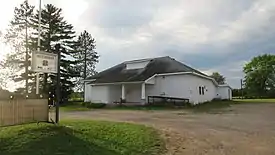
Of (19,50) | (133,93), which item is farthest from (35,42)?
(133,93)

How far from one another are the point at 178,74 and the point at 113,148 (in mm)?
21269

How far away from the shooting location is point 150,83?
28.2 m

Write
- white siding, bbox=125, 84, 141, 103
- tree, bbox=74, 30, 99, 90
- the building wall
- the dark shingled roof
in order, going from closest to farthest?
the dark shingled roof < white siding, bbox=125, 84, 141, 103 < the building wall < tree, bbox=74, 30, 99, 90

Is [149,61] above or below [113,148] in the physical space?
above

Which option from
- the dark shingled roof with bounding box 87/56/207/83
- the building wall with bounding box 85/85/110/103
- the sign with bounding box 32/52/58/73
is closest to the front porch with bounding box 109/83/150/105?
the building wall with bounding box 85/85/110/103

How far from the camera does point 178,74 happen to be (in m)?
28.5

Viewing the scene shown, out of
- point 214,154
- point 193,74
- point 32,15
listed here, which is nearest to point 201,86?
point 193,74

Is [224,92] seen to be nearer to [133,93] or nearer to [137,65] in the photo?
[137,65]

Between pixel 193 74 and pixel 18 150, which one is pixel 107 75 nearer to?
pixel 193 74

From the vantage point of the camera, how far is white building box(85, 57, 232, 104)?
94.3ft

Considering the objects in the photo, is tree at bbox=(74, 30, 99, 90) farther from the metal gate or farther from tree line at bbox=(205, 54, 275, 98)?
the metal gate

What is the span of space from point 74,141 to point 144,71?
23.0 meters

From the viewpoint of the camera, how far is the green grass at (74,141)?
6934 millimetres

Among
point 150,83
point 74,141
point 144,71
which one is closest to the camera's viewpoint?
point 74,141
